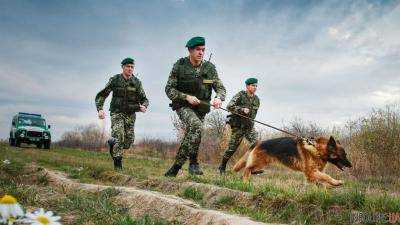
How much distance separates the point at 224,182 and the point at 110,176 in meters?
3.10

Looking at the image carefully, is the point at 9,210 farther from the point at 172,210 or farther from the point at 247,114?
the point at 247,114

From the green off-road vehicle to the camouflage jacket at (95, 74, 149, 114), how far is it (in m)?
18.7

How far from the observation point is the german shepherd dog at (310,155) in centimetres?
811

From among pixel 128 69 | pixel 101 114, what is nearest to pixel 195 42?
pixel 128 69

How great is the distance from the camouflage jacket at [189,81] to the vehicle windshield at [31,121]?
23034mm

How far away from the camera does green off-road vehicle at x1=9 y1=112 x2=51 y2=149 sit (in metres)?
29.2

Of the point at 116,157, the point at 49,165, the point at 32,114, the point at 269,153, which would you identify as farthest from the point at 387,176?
the point at 32,114

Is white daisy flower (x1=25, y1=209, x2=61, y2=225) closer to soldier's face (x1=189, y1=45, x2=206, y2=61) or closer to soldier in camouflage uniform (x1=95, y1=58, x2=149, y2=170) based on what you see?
soldier's face (x1=189, y1=45, x2=206, y2=61)

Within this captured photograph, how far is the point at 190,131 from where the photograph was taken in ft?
29.1

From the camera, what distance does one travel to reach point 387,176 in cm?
1366

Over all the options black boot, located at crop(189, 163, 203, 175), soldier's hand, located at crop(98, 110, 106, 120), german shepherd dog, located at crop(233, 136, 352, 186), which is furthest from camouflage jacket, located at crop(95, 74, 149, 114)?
german shepherd dog, located at crop(233, 136, 352, 186)

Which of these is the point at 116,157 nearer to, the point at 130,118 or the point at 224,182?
the point at 130,118

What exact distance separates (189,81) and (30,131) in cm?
2251

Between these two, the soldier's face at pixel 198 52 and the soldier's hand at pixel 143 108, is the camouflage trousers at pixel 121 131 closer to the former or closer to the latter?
the soldier's hand at pixel 143 108
